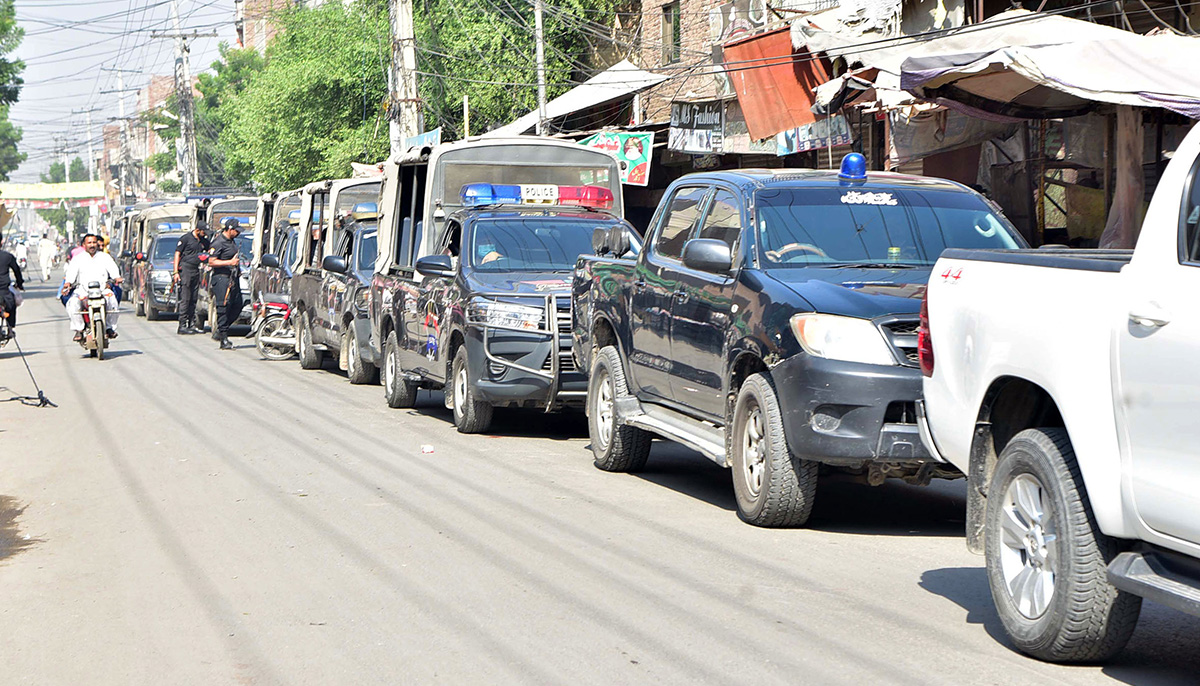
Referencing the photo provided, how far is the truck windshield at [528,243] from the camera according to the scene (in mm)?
13328

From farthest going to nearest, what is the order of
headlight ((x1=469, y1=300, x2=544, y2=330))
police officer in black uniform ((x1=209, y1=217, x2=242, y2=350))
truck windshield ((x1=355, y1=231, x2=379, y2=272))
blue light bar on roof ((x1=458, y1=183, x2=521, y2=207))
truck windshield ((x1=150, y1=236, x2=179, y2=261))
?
truck windshield ((x1=150, y1=236, x2=179, y2=261)) → police officer in black uniform ((x1=209, y1=217, x2=242, y2=350)) → truck windshield ((x1=355, y1=231, x2=379, y2=272)) → blue light bar on roof ((x1=458, y1=183, x2=521, y2=207)) → headlight ((x1=469, y1=300, x2=544, y2=330))

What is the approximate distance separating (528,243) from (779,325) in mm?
6087

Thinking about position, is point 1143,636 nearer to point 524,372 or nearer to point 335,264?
point 524,372

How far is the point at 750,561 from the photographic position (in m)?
7.29

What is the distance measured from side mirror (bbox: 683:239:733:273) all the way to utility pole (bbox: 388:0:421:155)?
17.7 m

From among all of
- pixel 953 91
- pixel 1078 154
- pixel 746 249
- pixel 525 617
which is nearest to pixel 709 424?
pixel 746 249

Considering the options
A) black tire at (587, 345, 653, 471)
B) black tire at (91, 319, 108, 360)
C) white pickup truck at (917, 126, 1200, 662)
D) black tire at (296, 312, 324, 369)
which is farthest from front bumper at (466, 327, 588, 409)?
black tire at (91, 319, 108, 360)

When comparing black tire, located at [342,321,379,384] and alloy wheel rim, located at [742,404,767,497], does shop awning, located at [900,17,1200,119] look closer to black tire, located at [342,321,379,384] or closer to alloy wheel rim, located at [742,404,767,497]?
alloy wheel rim, located at [742,404,767,497]

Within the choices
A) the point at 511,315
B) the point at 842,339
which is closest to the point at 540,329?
the point at 511,315

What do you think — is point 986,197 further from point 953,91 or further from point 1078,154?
point 1078,154

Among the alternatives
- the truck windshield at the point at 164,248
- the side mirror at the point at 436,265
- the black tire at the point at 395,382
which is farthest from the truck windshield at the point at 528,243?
the truck windshield at the point at 164,248

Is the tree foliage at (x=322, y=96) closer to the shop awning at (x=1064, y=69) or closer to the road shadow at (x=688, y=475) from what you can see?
the shop awning at (x=1064, y=69)

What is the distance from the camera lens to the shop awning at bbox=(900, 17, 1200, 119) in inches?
446

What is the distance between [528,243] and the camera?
13.6 metres
